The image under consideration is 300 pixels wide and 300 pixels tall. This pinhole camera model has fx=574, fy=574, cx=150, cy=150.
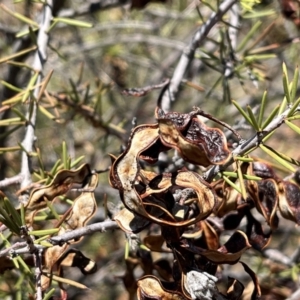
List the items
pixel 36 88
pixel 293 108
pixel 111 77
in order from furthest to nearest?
pixel 111 77 < pixel 36 88 < pixel 293 108

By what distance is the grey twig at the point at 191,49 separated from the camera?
2.82 feet

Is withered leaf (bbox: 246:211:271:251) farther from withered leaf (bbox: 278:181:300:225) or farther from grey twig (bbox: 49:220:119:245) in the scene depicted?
grey twig (bbox: 49:220:119:245)

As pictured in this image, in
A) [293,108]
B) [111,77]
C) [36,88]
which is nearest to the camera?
[293,108]

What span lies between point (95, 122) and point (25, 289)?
34 centimetres

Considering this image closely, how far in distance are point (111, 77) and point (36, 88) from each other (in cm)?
101

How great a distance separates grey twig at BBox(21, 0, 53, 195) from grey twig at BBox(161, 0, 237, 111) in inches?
7.7

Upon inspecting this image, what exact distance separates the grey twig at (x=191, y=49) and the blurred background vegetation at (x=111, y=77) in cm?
2

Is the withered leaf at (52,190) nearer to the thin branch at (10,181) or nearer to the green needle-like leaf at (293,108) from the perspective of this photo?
the thin branch at (10,181)

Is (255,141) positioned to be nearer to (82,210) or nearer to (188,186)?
(188,186)

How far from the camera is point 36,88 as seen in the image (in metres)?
0.88

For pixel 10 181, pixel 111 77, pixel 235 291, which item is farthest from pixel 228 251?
pixel 111 77

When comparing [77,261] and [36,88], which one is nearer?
[77,261]

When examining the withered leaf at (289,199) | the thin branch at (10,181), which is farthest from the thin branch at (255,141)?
the thin branch at (10,181)

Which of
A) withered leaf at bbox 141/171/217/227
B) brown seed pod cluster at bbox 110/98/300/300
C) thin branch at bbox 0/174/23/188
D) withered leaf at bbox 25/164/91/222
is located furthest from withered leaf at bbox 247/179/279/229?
thin branch at bbox 0/174/23/188
